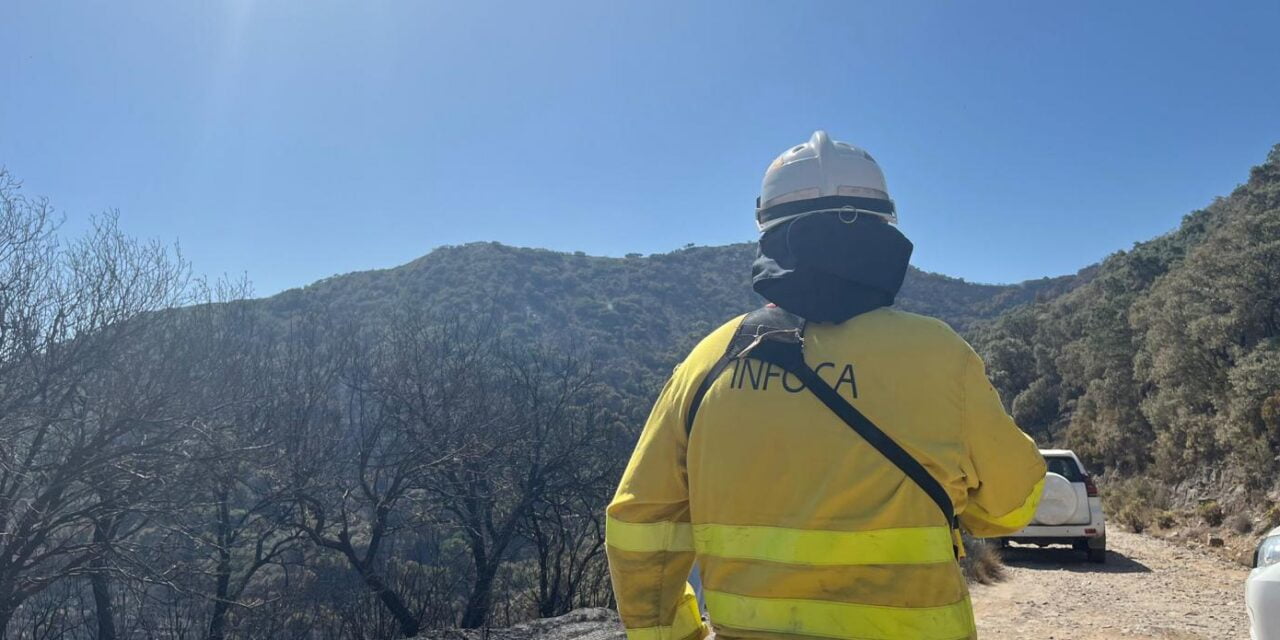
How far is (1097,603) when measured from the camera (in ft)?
26.6

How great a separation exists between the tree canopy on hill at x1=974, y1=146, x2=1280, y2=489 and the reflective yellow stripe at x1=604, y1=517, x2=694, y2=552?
48.1 ft

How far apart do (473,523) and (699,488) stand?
40.9 ft

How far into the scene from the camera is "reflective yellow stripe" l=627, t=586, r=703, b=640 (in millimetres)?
Answer: 1788

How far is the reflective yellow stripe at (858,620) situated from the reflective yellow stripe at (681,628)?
0.27 m

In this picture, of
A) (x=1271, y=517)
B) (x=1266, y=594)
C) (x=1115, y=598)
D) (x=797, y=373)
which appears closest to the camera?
(x=797, y=373)

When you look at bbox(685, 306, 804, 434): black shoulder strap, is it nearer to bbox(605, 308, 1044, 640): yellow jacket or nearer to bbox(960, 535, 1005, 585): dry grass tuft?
bbox(605, 308, 1044, 640): yellow jacket

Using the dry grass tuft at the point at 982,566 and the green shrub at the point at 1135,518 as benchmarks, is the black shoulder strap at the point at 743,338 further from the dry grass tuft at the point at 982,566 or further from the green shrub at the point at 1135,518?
the green shrub at the point at 1135,518

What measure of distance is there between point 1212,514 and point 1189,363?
4697mm

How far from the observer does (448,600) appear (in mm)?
11734

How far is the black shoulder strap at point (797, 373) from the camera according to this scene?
152 centimetres

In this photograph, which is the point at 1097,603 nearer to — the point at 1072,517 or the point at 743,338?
the point at 1072,517

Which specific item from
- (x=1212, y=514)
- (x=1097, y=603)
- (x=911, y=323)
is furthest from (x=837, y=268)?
(x=1212, y=514)

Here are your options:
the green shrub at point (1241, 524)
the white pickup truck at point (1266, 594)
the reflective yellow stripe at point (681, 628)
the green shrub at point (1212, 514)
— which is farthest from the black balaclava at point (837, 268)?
the green shrub at point (1212, 514)

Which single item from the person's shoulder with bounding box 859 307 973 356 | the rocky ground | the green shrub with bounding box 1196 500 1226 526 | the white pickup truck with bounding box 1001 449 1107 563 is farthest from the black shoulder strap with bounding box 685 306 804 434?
the green shrub with bounding box 1196 500 1226 526
